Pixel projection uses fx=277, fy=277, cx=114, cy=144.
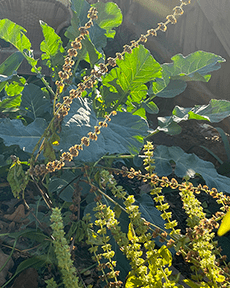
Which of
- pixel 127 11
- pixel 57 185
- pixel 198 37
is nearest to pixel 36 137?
pixel 57 185

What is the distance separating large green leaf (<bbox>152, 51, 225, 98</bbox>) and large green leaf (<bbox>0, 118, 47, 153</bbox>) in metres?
0.82

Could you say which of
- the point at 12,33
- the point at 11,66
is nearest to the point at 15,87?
the point at 11,66

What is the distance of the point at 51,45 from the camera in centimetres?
178

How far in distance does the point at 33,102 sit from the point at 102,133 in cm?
77

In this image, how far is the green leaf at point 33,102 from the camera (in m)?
1.75

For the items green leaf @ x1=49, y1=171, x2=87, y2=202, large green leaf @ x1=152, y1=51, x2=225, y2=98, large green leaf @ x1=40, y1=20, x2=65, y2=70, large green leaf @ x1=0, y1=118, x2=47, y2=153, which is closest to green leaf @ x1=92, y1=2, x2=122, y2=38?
large green leaf @ x1=40, y1=20, x2=65, y2=70

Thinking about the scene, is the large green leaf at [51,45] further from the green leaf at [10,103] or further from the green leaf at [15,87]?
the green leaf at [10,103]

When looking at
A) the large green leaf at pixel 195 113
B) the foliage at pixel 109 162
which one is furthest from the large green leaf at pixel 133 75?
the large green leaf at pixel 195 113

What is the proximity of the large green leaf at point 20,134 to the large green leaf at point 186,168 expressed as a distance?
62 cm

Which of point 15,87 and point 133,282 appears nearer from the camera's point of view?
point 133,282

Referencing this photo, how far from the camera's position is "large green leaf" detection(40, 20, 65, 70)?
1741mm

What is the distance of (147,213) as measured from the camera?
1355 mm

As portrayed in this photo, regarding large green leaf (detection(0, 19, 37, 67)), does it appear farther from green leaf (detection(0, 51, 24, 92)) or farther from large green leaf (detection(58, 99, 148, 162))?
large green leaf (detection(58, 99, 148, 162))

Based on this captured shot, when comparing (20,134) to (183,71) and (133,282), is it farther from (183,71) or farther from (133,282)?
(183,71)
